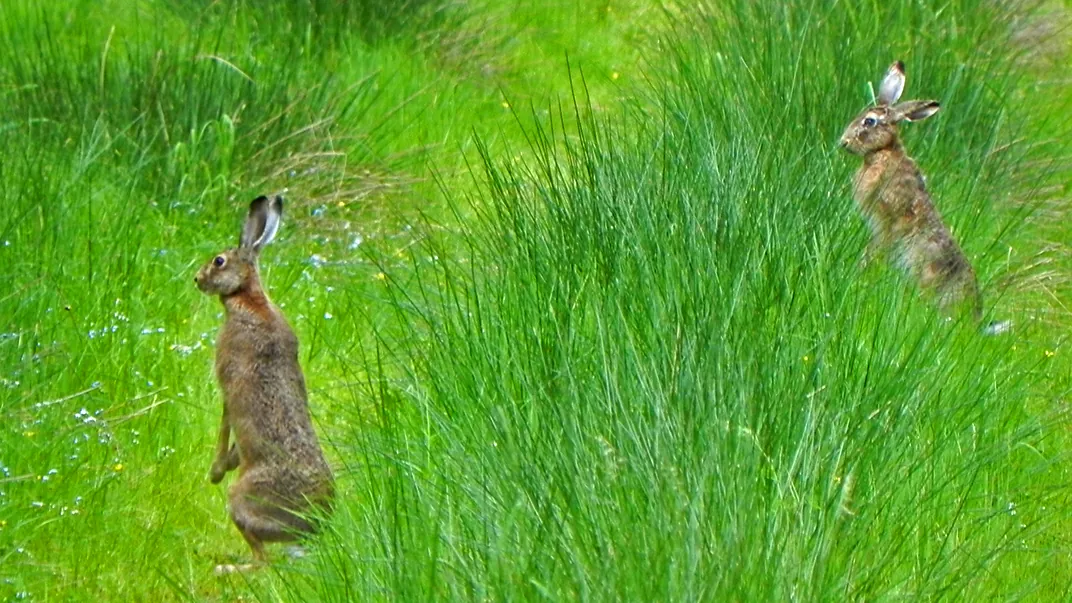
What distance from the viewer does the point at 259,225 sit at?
5.77 meters

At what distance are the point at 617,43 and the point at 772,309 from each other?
230 inches

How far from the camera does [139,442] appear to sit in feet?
17.8

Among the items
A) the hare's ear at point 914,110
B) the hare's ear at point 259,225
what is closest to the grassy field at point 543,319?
the hare's ear at point 914,110

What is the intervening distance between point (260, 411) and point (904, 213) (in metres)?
2.50

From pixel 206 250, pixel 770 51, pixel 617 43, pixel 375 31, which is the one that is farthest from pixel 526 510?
pixel 617 43

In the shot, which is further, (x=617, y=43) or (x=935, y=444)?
(x=617, y=43)

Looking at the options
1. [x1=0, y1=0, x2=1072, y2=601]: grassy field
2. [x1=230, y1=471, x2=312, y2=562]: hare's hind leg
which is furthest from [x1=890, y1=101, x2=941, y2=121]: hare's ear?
[x1=230, y1=471, x2=312, y2=562]: hare's hind leg

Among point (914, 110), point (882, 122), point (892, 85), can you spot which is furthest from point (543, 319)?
point (892, 85)

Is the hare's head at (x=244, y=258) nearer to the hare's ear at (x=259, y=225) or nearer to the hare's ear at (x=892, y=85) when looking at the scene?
the hare's ear at (x=259, y=225)

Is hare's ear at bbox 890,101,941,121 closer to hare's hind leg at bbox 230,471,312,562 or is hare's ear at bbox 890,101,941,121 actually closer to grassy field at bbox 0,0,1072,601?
grassy field at bbox 0,0,1072,601

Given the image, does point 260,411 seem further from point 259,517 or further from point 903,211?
point 903,211

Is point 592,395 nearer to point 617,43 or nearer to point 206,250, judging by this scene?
point 206,250

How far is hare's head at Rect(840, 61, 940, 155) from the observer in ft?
22.2

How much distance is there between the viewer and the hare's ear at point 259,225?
18.8ft
